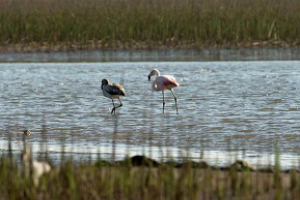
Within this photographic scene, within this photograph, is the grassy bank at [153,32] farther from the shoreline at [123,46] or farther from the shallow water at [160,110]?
the shallow water at [160,110]

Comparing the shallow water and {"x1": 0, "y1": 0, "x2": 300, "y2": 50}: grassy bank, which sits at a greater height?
{"x1": 0, "y1": 0, "x2": 300, "y2": 50}: grassy bank

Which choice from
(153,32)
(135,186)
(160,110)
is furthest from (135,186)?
(153,32)

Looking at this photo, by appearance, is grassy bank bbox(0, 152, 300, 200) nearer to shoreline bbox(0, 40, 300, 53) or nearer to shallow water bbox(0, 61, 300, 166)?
shallow water bbox(0, 61, 300, 166)

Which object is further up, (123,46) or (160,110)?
(123,46)

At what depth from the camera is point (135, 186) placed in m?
6.32

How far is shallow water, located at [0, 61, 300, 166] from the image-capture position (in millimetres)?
10125

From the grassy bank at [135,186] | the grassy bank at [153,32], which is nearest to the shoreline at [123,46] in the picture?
the grassy bank at [153,32]

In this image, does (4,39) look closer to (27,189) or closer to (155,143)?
(155,143)

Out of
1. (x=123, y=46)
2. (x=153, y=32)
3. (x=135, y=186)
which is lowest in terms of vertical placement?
(x=123, y=46)

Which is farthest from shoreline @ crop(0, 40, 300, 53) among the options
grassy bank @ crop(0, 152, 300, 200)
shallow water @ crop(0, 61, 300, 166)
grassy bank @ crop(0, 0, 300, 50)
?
grassy bank @ crop(0, 152, 300, 200)

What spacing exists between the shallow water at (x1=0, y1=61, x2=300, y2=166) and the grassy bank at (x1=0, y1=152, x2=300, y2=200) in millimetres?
569

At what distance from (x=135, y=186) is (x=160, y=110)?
7902 millimetres

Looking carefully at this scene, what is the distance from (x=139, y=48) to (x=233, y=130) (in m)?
15.3

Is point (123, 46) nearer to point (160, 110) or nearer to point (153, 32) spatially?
point (153, 32)
